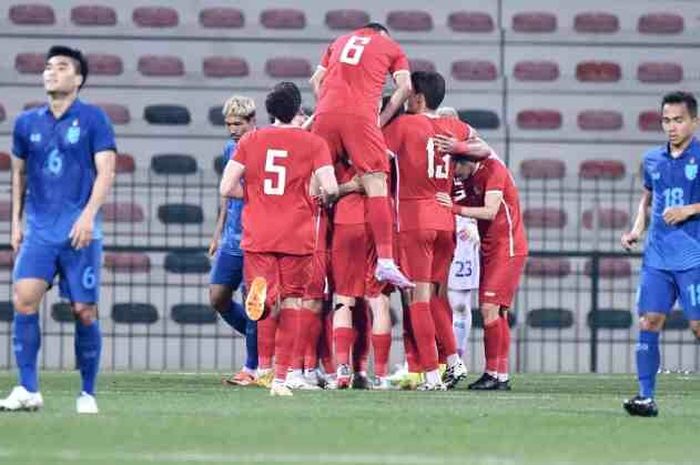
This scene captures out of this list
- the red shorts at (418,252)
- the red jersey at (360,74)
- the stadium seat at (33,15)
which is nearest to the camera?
the red jersey at (360,74)

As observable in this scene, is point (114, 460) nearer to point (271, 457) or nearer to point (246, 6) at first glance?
point (271, 457)

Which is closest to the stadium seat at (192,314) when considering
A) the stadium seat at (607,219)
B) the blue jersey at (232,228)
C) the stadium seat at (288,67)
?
the stadium seat at (288,67)

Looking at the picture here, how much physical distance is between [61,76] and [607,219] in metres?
11.2

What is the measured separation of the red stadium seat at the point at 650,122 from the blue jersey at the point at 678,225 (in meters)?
10.8

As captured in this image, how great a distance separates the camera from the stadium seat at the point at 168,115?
2095 cm

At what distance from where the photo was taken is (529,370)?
18766 mm

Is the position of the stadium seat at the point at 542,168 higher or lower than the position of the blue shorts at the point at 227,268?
higher

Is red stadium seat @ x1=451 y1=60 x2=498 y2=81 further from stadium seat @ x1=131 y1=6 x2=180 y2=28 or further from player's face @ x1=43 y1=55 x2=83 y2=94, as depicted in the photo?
player's face @ x1=43 y1=55 x2=83 y2=94

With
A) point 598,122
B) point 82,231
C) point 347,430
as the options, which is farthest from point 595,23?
point 347,430

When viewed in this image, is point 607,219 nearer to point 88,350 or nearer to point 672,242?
point 672,242

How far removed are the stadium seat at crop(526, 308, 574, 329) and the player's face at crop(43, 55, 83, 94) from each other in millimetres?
9931

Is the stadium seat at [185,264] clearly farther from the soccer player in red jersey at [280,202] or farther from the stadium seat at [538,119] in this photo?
the soccer player in red jersey at [280,202]

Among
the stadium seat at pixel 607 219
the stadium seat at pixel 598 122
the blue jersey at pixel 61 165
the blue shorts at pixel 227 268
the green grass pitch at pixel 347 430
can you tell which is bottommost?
the green grass pitch at pixel 347 430

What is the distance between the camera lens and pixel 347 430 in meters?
8.91
